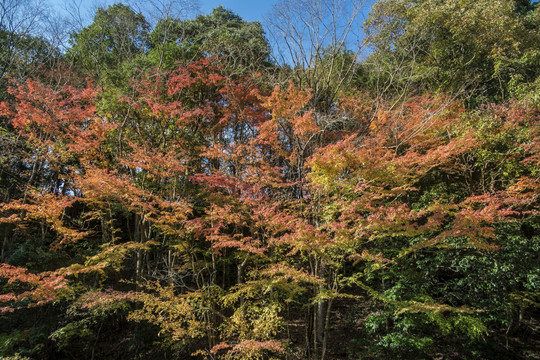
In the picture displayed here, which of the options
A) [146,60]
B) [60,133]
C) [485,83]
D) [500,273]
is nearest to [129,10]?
[146,60]

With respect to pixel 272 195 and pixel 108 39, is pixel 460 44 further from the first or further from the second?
pixel 108 39

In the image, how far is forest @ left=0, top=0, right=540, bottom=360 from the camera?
6.02 m

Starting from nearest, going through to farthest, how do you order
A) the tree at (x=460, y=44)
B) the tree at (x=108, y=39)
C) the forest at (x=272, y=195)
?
1. the forest at (x=272, y=195)
2. the tree at (x=460, y=44)
3. the tree at (x=108, y=39)

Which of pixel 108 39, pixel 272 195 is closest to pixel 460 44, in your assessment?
pixel 272 195

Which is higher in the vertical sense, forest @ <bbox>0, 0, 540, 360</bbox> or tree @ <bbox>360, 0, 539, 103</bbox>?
tree @ <bbox>360, 0, 539, 103</bbox>

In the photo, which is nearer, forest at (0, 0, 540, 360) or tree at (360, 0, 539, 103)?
forest at (0, 0, 540, 360)

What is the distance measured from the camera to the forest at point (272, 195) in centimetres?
602

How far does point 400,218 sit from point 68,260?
9.08 meters

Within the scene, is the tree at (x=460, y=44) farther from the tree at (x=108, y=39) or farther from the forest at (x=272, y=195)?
the tree at (x=108, y=39)

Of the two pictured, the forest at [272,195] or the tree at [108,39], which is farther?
the tree at [108,39]

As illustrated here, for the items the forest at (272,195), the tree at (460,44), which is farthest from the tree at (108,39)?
the tree at (460,44)

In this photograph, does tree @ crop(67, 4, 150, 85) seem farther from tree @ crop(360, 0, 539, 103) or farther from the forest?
tree @ crop(360, 0, 539, 103)

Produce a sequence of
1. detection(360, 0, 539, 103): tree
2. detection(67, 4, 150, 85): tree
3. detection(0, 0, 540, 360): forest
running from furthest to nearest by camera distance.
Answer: detection(67, 4, 150, 85): tree
detection(360, 0, 539, 103): tree
detection(0, 0, 540, 360): forest

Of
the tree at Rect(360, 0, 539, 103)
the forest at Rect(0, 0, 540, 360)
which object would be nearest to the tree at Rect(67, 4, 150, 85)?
the forest at Rect(0, 0, 540, 360)
